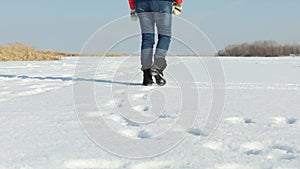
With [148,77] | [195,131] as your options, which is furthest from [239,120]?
[148,77]

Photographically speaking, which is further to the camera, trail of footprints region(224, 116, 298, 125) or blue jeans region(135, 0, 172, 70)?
blue jeans region(135, 0, 172, 70)

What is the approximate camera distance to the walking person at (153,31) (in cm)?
397

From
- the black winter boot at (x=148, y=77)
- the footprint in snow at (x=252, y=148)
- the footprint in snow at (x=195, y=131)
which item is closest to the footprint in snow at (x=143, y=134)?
the footprint in snow at (x=195, y=131)

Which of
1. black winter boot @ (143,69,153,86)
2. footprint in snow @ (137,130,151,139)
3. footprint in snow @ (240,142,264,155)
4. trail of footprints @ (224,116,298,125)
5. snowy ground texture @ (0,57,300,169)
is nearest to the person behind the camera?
snowy ground texture @ (0,57,300,169)

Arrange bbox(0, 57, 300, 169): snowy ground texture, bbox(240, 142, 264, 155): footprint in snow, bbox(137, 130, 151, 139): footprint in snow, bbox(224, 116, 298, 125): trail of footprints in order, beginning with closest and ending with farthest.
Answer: bbox(0, 57, 300, 169): snowy ground texture
bbox(240, 142, 264, 155): footprint in snow
bbox(137, 130, 151, 139): footprint in snow
bbox(224, 116, 298, 125): trail of footprints

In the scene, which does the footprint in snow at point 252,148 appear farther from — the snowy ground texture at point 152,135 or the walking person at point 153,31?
the walking person at point 153,31

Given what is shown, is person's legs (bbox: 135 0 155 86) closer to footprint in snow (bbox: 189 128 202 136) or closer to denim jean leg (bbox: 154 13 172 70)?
denim jean leg (bbox: 154 13 172 70)

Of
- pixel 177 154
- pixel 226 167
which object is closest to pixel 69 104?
pixel 177 154

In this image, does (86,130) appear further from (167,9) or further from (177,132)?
(167,9)

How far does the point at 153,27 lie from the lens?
409 centimetres

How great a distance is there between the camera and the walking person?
A: 156 inches

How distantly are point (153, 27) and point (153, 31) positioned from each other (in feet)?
0.16

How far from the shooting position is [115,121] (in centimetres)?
213

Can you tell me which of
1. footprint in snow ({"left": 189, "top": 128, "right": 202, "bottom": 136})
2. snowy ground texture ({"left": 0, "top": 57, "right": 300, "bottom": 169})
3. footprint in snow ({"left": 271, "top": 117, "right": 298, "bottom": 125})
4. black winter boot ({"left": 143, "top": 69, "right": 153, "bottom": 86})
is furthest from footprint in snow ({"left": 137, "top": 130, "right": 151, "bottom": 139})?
black winter boot ({"left": 143, "top": 69, "right": 153, "bottom": 86})
